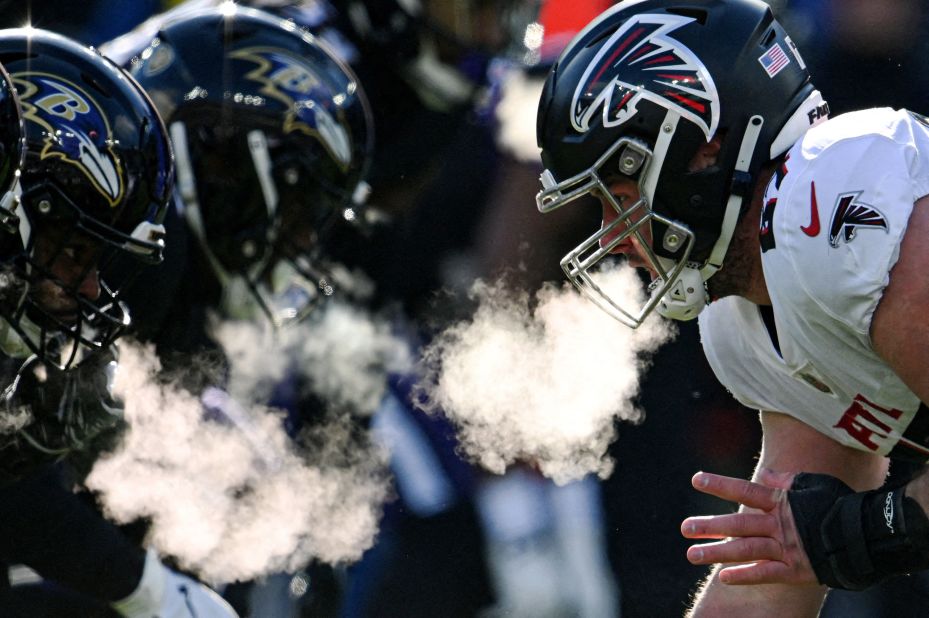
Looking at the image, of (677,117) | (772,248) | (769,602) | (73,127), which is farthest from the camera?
(73,127)

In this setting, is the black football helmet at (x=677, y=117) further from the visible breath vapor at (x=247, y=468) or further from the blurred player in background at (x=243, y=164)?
the visible breath vapor at (x=247, y=468)

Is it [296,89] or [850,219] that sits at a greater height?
[296,89]

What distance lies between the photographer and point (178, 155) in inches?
149

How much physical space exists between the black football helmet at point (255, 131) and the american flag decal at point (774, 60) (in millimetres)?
1697

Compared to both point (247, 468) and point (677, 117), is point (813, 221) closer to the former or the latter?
point (677, 117)

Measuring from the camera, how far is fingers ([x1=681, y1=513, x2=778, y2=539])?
220 cm

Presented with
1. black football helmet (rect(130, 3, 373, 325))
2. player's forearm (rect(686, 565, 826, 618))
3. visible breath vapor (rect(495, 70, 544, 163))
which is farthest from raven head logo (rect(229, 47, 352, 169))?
player's forearm (rect(686, 565, 826, 618))

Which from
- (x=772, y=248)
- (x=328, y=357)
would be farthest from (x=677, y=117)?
(x=328, y=357)

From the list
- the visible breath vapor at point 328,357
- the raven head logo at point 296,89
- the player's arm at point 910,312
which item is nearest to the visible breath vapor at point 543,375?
the visible breath vapor at point 328,357

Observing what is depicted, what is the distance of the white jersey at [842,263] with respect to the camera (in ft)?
6.68

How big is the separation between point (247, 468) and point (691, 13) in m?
2.25

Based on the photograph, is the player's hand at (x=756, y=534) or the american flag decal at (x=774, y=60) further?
the american flag decal at (x=774, y=60)

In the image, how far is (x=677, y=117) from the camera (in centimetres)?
246

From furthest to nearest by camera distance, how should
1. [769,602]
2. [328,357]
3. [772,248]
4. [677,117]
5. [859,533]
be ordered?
[328,357] < [769,602] < [677,117] < [772,248] < [859,533]
